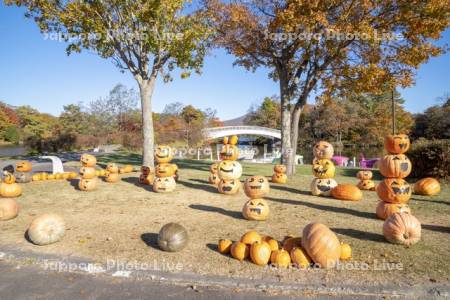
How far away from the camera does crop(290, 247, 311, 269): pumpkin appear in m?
5.01

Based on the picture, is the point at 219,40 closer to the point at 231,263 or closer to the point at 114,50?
the point at 114,50

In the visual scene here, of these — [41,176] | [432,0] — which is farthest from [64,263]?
[432,0]

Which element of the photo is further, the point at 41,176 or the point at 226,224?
the point at 41,176

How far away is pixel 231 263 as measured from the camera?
17.1 ft

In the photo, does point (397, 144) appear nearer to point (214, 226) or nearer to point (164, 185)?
point (214, 226)

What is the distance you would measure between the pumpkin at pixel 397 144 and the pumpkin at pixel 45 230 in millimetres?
7851

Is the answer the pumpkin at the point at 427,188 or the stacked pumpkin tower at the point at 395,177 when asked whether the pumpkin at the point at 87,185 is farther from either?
the pumpkin at the point at 427,188

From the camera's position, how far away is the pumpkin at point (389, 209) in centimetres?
747

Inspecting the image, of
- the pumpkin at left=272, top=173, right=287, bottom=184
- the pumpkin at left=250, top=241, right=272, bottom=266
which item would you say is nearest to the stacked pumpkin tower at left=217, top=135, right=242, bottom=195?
the pumpkin at left=272, top=173, right=287, bottom=184

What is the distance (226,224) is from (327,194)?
4.79 m

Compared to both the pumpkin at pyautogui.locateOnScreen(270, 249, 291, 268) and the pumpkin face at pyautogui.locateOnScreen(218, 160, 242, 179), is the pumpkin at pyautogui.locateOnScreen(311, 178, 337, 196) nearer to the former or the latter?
the pumpkin face at pyautogui.locateOnScreen(218, 160, 242, 179)

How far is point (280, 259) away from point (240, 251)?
0.71 meters

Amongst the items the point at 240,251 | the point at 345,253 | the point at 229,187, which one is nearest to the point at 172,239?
the point at 240,251

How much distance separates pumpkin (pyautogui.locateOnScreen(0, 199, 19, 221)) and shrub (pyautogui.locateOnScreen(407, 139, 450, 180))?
1650 centimetres
